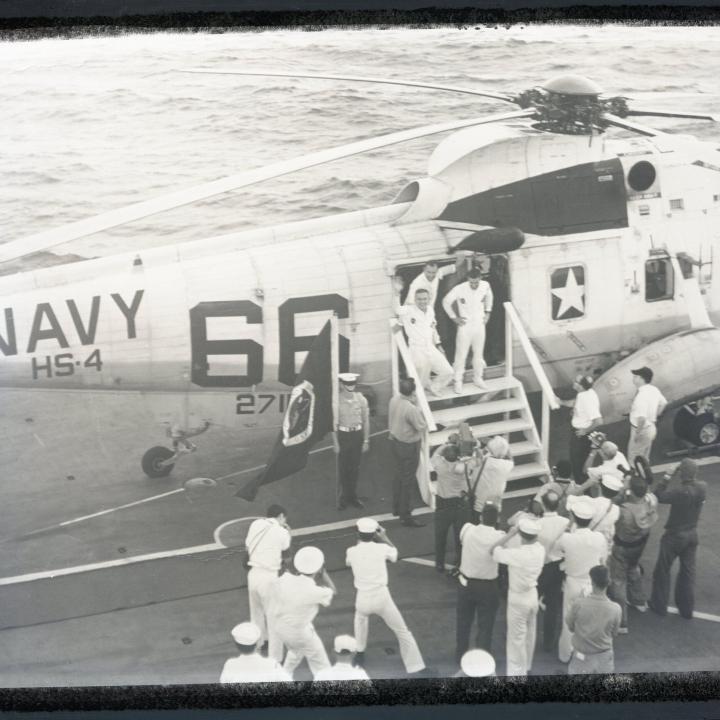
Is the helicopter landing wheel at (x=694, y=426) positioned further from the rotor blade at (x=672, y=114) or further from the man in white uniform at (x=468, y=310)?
the rotor blade at (x=672, y=114)

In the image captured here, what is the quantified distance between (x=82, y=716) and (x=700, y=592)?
17.4 feet

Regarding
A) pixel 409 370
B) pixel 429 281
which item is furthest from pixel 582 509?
pixel 429 281

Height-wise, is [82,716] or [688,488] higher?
[688,488]

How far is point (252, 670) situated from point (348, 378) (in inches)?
99.5

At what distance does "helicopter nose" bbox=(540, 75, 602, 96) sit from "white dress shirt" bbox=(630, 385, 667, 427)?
264cm

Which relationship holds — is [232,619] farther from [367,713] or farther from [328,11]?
[328,11]

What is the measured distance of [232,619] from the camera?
8195 mm

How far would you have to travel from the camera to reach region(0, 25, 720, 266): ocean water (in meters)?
8.58

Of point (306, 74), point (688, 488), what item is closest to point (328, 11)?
point (306, 74)

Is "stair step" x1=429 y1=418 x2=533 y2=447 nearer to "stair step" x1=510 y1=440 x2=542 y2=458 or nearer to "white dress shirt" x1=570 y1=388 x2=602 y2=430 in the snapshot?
"stair step" x1=510 y1=440 x2=542 y2=458

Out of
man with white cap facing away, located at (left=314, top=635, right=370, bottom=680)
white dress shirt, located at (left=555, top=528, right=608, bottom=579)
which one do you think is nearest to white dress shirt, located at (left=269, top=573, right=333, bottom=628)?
man with white cap facing away, located at (left=314, top=635, right=370, bottom=680)

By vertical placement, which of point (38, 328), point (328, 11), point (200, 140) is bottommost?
point (38, 328)

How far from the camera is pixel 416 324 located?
8672 mm

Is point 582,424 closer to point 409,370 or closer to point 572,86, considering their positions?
point 409,370
